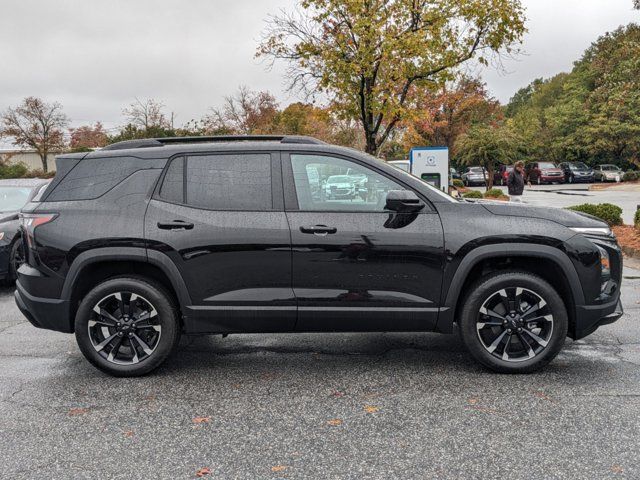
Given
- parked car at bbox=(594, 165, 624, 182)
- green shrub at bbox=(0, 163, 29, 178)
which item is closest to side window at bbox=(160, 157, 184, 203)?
parked car at bbox=(594, 165, 624, 182)

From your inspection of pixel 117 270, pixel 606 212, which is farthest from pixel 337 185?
pixel 606 212

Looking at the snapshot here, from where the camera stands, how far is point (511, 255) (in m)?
4.40

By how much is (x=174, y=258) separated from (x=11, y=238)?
16.4ft

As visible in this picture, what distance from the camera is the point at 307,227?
14.5ft

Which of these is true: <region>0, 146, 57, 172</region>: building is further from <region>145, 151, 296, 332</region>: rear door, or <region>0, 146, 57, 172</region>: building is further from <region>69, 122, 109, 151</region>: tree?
<region>145, 151, 296, 332</region>: rear door

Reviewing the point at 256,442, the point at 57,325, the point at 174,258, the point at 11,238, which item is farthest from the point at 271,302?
the point at 11,238

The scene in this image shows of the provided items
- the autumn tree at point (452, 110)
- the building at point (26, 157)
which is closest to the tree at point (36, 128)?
the building at point (26, 157)

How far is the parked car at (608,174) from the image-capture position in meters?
42.5

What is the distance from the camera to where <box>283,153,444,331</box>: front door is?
439 cm

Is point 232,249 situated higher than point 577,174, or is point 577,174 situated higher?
point 577,174

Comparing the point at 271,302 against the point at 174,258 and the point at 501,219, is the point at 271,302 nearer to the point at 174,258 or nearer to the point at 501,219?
the point at 174,258

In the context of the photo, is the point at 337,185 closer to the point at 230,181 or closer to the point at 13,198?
the point at 230,181

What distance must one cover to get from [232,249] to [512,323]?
2.21 m

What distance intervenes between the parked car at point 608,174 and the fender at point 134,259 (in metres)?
44.4
